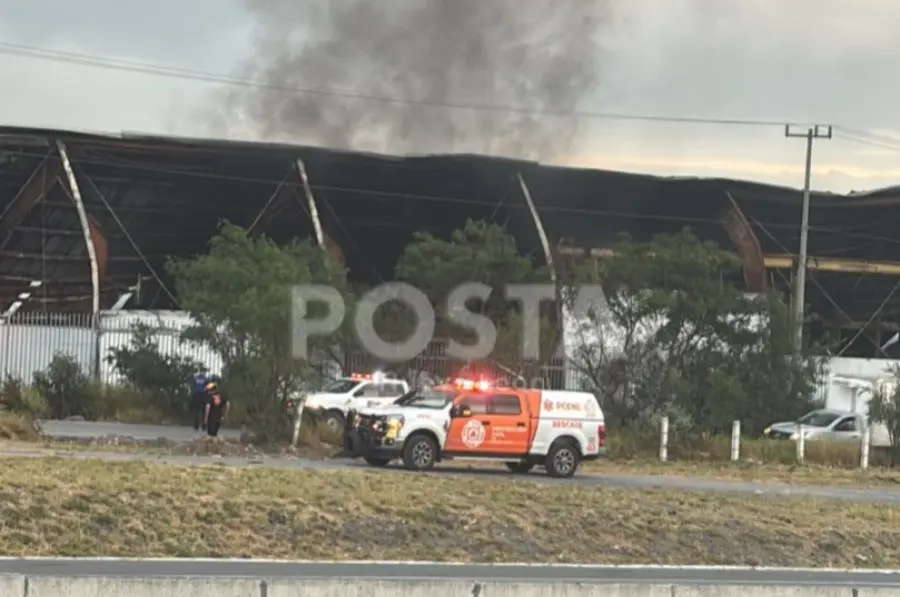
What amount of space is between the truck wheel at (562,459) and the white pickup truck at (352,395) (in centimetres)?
856

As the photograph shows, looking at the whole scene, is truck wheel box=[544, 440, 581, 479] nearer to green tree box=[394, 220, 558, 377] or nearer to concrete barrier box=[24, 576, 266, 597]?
green tree box=[394, 220, 558, 377]

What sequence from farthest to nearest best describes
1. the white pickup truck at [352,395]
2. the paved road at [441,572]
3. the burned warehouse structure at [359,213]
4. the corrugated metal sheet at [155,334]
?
the burned warehouse structure at [359,213] < the corrugated metal sheet at [155,334] < the white pickup truck at [352,395] < the paved road at [441,572]

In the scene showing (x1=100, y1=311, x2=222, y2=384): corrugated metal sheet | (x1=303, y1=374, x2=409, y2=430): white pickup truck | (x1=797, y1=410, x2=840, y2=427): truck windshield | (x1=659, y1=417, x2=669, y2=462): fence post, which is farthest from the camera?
(x1=100, y1=311, x2=222, y2=384): corrugated metal sheet

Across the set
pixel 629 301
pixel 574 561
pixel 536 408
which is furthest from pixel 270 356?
pixel 574 561

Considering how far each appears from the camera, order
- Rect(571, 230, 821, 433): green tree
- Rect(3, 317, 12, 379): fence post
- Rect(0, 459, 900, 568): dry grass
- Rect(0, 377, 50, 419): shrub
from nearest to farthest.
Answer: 1. Rect(0, 459, 900, 568): dry grass
2. Rect(0, 377, 50, 419): shrub
3. Rect(571, 230, 821, 433): green tree
4. Rect(3, 317, 12, 379): fence post

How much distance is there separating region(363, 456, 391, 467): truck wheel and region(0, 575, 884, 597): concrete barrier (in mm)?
15024

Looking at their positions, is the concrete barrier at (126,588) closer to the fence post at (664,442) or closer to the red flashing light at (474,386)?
the red flashing light at (474,386)

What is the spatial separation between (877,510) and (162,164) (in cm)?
3489

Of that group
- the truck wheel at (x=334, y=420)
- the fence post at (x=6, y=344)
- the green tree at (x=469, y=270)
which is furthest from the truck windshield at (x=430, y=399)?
the fence post at (x=6, y=344)

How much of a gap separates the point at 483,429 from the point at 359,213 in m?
27.7

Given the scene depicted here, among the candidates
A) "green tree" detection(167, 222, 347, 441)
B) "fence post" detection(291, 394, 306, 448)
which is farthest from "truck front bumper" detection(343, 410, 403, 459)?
"green tree" detection(167, 222, 347, 441)

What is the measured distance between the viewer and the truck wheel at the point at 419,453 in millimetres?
24711

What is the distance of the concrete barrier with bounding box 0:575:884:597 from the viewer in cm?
940

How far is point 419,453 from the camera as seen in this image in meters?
24.8
